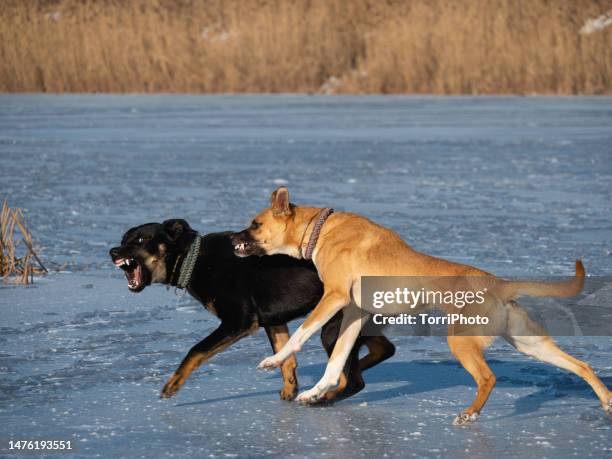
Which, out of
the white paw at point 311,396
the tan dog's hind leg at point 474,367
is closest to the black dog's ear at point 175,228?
the white paw at point 311,396

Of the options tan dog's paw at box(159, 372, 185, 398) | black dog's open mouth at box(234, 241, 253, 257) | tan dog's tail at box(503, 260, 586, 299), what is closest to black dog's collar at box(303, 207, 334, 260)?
black dog's open mouth at box(234, 241, 253, 257)

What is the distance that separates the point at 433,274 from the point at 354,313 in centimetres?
45

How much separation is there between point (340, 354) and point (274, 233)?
2.53ft

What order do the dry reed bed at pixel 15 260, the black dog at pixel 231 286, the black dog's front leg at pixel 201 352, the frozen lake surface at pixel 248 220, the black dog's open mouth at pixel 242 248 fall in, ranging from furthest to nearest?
the dry reed bed at pixel 15 260 < the black dog's open mouth at pixel 242 248 < the black dog at pixel 231 286 < the black dog's front leg at pixel 201 352 < the frozen lake surface at pixel 248 220

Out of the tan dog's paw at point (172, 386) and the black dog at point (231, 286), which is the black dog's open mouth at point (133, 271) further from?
the tan dog's paw at point (172, 386)

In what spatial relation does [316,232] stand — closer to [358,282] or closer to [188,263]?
[358,282]

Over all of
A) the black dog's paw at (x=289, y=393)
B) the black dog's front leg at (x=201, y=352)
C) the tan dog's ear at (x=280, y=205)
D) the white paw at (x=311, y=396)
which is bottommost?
the black dog's paw at (x=289, y=393)

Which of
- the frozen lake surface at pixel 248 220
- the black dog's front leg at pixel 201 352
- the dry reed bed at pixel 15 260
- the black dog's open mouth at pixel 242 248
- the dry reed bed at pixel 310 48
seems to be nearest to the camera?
the frozen lake surface at pixel 248 220

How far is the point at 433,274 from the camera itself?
4.90 meters

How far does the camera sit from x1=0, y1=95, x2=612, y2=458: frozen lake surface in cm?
461

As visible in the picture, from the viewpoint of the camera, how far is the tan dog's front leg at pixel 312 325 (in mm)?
4945

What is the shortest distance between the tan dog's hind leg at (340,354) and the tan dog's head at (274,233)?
532 millimetres

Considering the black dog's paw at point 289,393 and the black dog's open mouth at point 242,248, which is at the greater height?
the black dog's open mouth at point 242,248

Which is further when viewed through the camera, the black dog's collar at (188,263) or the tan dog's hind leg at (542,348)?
the black dog's collar at (188,263)
